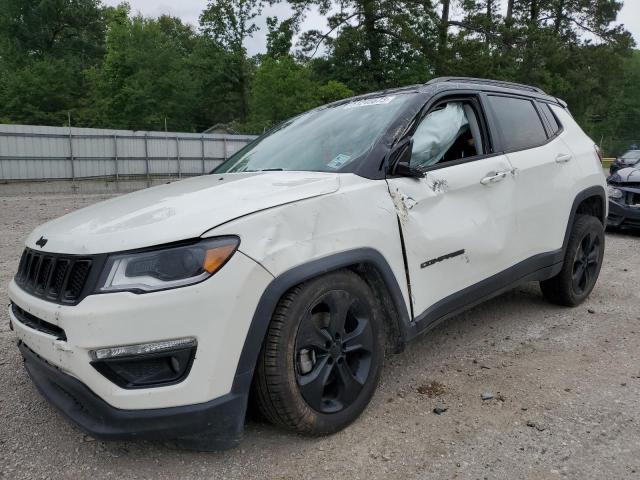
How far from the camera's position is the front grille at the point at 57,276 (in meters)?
1.96

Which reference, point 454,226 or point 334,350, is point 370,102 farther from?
point 334,350

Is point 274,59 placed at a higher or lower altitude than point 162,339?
higher

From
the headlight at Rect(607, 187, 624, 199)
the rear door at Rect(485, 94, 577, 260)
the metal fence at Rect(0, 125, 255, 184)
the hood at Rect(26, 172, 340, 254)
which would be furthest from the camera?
the metal fence at Rect(0, 125, 255, 184)

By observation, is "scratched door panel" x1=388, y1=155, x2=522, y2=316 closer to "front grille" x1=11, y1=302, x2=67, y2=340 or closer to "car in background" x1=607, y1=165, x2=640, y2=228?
"front grille" x1=11, y1=302, x2=67, y2=340

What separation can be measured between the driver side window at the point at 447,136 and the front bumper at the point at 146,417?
1642 mm

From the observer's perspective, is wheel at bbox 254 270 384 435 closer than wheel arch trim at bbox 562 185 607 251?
Yes

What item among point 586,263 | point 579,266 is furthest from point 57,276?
Result: point 586,263

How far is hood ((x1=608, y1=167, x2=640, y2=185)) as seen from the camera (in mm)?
7934

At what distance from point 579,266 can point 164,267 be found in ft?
11.6

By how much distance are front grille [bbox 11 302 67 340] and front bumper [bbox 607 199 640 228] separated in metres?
8.27

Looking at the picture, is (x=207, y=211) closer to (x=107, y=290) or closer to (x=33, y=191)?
(x=107, y=290)

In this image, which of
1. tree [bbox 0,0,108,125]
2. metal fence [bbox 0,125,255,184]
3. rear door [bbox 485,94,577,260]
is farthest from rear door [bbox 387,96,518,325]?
tree [bbox 0,0,108,125]

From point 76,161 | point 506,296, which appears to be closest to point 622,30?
point 76,161

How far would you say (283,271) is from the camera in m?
2.10
